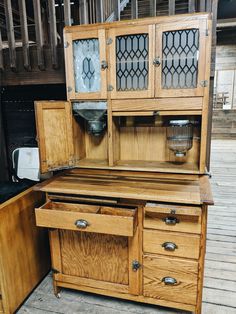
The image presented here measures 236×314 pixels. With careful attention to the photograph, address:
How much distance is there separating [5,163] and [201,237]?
1888 millimetres

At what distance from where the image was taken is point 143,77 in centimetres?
164

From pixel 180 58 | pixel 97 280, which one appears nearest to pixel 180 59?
pixel 180 58

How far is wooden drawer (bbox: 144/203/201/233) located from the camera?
1339 millimetres

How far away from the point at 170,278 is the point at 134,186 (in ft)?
1.88

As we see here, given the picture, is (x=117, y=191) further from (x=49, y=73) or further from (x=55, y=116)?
(x=49, y=73)

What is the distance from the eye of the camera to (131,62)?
165 cm

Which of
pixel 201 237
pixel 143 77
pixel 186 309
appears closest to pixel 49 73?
pixel 143 77

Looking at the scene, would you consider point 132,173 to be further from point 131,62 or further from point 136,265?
point 131,62

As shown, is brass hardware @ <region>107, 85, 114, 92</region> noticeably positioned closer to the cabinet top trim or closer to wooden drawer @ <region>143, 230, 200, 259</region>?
the cabinet top trim

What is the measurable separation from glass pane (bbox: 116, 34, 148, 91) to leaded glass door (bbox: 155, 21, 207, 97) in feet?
0.31

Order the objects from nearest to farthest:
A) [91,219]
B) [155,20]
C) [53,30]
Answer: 1. [91,219]
2. [155,20]
3. [53,30]

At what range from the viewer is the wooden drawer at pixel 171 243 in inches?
55.2

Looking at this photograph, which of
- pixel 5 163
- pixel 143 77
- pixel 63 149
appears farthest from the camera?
pixel 5 163

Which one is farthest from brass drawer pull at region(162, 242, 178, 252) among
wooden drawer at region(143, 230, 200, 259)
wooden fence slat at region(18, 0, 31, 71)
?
wooden fence slat at region(18, 0, 31, 71)
